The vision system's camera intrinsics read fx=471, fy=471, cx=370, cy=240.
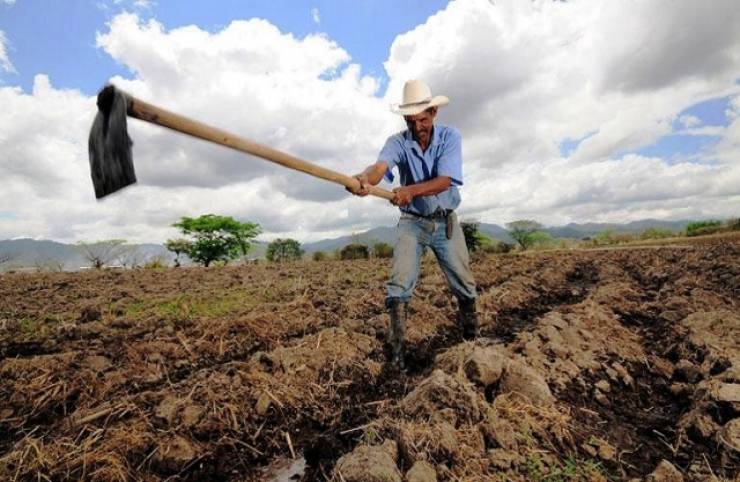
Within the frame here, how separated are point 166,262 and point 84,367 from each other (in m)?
12.7

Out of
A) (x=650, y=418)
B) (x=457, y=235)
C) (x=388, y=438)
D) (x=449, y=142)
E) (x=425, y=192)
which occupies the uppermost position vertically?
(x=449, y=142)

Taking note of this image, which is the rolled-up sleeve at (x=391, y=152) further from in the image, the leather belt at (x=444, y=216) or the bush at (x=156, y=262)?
the bush at (x=156, y=262)

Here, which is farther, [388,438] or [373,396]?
[373,396]

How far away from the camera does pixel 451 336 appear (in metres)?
4.79

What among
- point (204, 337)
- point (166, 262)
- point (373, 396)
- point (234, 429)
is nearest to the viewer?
point (234, 429)

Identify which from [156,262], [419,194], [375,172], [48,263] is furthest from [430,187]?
[48,263]

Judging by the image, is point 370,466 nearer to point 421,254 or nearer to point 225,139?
point 225,139

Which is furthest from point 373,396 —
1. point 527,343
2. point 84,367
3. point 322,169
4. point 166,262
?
point 166,262

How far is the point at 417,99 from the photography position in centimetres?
389

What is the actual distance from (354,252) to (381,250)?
3.44 ft

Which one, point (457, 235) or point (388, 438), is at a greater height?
point (457, 235)

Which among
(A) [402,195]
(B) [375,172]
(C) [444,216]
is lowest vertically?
(C) [444,216]

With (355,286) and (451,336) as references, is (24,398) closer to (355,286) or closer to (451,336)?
(451,336)

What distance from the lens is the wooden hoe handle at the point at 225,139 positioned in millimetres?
2283
